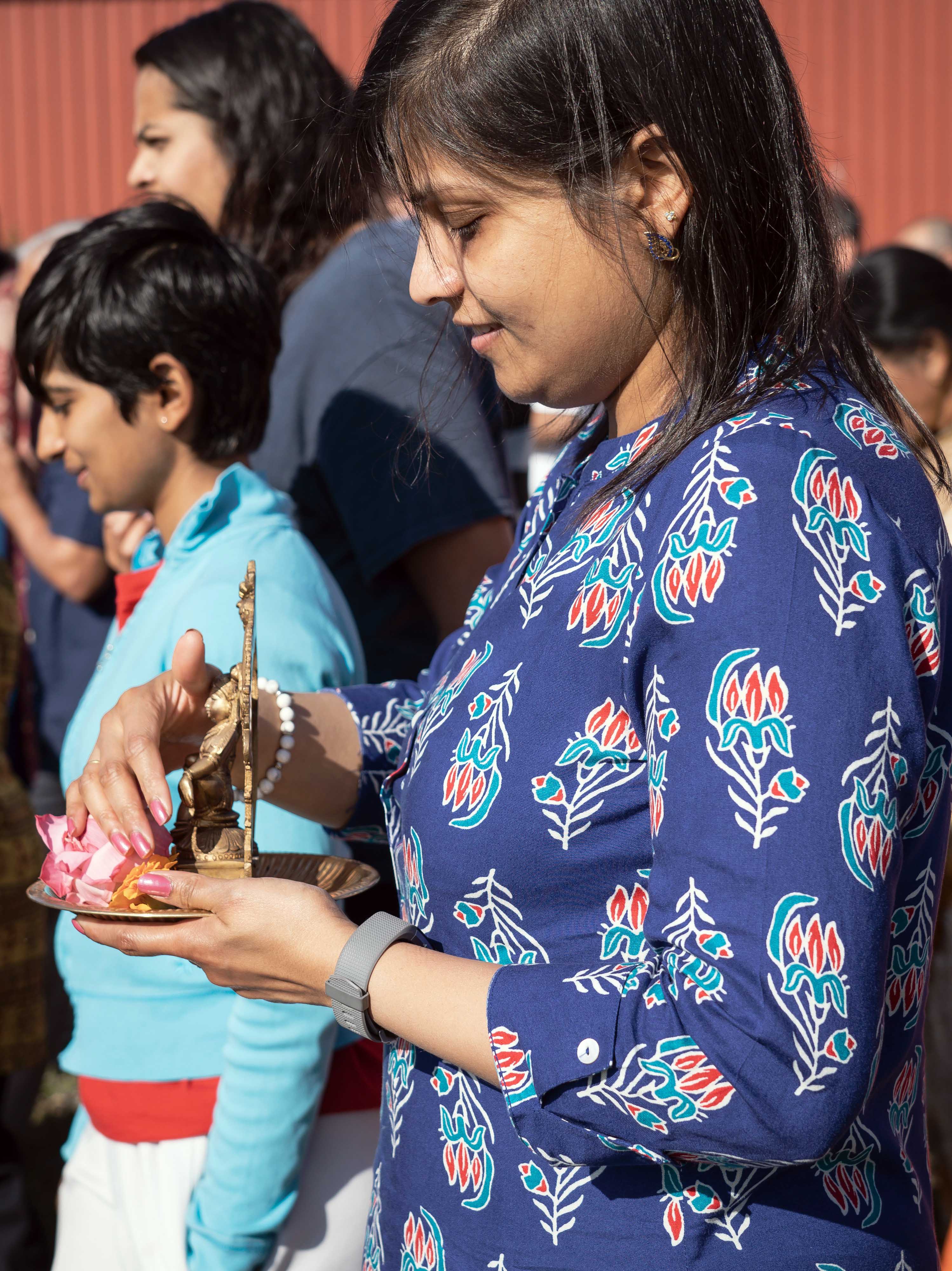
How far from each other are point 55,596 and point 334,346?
6.16ft

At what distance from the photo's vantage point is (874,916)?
0.93 m

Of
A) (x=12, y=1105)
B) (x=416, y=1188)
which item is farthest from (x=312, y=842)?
(x=12, y=1105)

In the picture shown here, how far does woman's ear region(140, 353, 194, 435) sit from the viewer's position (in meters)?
2.24

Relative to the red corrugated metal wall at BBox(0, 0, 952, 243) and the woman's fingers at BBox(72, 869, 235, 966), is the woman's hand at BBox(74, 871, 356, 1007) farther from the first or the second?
the red corrugated metal wall at BBox(0, 0, 952, 243)

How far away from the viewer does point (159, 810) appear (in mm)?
1438

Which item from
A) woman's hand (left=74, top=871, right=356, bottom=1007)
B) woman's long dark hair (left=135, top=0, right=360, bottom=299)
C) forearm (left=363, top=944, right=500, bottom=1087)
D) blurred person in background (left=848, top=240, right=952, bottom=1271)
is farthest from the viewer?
blurred person in background (left=848, top=240, right=952, bottom=1271)

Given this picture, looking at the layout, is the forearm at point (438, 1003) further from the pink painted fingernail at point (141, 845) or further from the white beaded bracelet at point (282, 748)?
the white beaded bracelet at point (282, 748)

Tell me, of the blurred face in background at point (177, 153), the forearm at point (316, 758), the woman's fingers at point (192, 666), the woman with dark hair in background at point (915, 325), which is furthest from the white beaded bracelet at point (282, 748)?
the woman with dark hair in background at point (915, 325)

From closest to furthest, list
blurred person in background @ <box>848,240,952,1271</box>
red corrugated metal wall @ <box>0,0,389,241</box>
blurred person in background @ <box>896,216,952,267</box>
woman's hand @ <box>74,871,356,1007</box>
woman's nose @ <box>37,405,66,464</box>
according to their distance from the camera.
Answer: woman's hand @ <box>74,871,356,1007</box>, woman's nose @ <box>37,405,66,464</box>, blurred person in background @ <box>848,240,952,1271</box>, blurred person in background @ <box>896,216,952,267</box>, red corrugated metal wall @ <box>0,0,389,241</box>

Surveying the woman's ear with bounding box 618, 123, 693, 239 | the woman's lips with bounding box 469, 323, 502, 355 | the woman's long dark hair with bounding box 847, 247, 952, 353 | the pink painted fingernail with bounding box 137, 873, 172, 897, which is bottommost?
the woman's long dark hair with bounding box 847, 247, 952, 353

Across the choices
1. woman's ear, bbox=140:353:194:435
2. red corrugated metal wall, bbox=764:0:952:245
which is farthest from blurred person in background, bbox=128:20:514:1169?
red corrugated metal wall, bbox=764:0:952:245

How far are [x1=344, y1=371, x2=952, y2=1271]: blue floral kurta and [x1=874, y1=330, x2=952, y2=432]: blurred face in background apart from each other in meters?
2.69

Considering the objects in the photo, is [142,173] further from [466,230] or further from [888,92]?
[888,92]

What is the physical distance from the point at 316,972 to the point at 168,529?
1.29m
